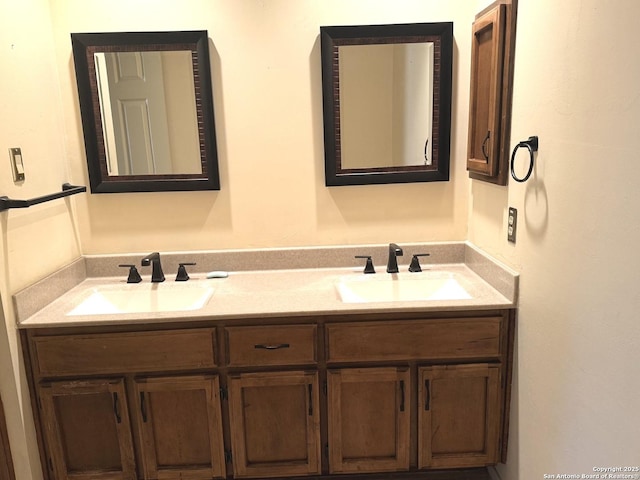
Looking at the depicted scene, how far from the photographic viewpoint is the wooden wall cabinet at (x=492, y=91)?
168cm

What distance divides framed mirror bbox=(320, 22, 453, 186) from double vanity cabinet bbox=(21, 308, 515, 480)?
71 cm

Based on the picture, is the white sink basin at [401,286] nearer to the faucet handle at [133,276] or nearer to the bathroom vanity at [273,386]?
the bathroom vanity at [273,386]

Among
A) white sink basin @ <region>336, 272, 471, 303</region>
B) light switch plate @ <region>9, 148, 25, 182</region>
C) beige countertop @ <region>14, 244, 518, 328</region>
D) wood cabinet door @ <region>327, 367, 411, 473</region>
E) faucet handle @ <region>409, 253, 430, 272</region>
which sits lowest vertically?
wood cabinet door @ <region>327, 367, 411, 473</region>

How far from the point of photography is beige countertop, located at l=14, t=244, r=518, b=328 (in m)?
1.75

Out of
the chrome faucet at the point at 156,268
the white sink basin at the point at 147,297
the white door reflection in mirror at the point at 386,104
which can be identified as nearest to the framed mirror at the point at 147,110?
the chrome faucet at the point at 156,268

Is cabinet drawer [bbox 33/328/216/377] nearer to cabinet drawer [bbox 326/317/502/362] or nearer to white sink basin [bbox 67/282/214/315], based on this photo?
white sink basin [bbox 67/282/214/315]

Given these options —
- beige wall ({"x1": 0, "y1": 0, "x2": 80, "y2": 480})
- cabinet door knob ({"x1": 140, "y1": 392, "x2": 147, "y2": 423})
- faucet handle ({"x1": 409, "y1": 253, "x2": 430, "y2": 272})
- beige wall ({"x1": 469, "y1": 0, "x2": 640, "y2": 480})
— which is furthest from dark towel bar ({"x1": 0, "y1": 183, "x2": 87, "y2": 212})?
beige wall ({"x1": 469, "y1": 0, "x2": 640, "y2": 480})

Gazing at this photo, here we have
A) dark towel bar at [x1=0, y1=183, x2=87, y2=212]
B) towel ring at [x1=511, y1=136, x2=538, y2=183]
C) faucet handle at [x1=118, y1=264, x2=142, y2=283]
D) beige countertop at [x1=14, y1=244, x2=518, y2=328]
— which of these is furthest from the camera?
faucet handle at [x1=118, y1=264, x2=142, y2=283]

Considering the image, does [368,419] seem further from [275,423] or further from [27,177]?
[27,177]

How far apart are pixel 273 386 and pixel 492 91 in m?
1.37

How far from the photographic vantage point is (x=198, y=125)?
6.85ft

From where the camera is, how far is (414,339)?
5.92 ft

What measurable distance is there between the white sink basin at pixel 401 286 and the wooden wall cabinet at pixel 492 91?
478 mm

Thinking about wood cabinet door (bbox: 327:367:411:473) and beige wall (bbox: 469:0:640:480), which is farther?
wood cabinet door (bbox: 327:367:411:473)
